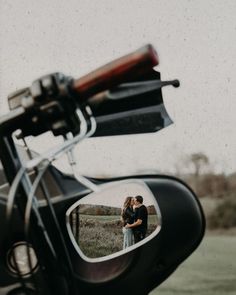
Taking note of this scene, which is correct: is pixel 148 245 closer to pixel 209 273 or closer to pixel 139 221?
pixel 139 221

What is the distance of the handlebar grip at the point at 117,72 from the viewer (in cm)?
44

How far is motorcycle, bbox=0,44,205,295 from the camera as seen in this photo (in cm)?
57

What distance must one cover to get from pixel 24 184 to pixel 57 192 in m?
0.07

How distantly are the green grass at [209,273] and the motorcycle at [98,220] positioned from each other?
70 centimetres

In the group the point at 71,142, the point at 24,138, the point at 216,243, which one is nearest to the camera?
the point at 71,142

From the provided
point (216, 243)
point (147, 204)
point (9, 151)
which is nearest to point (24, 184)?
point (9, 151)

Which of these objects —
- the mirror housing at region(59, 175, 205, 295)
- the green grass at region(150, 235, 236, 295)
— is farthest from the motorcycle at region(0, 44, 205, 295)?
the green grass at region(150, 235, 236, 295)

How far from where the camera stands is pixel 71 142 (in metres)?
0.49

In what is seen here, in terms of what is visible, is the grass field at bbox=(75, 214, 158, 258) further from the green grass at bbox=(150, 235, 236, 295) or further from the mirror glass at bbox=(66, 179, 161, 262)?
the green grass at bbox=(150, 235, 236, 295)

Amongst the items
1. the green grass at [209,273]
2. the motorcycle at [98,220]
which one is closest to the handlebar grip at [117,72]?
the motorcycle at [98,220]

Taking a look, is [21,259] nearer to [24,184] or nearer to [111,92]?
[24,184]

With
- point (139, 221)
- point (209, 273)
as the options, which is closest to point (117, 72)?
point (139, 221)

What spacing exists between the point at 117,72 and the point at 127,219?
8.8 inches

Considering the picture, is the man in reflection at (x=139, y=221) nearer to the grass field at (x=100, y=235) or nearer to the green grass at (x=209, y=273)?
the grass field at (x=100, y=235)
